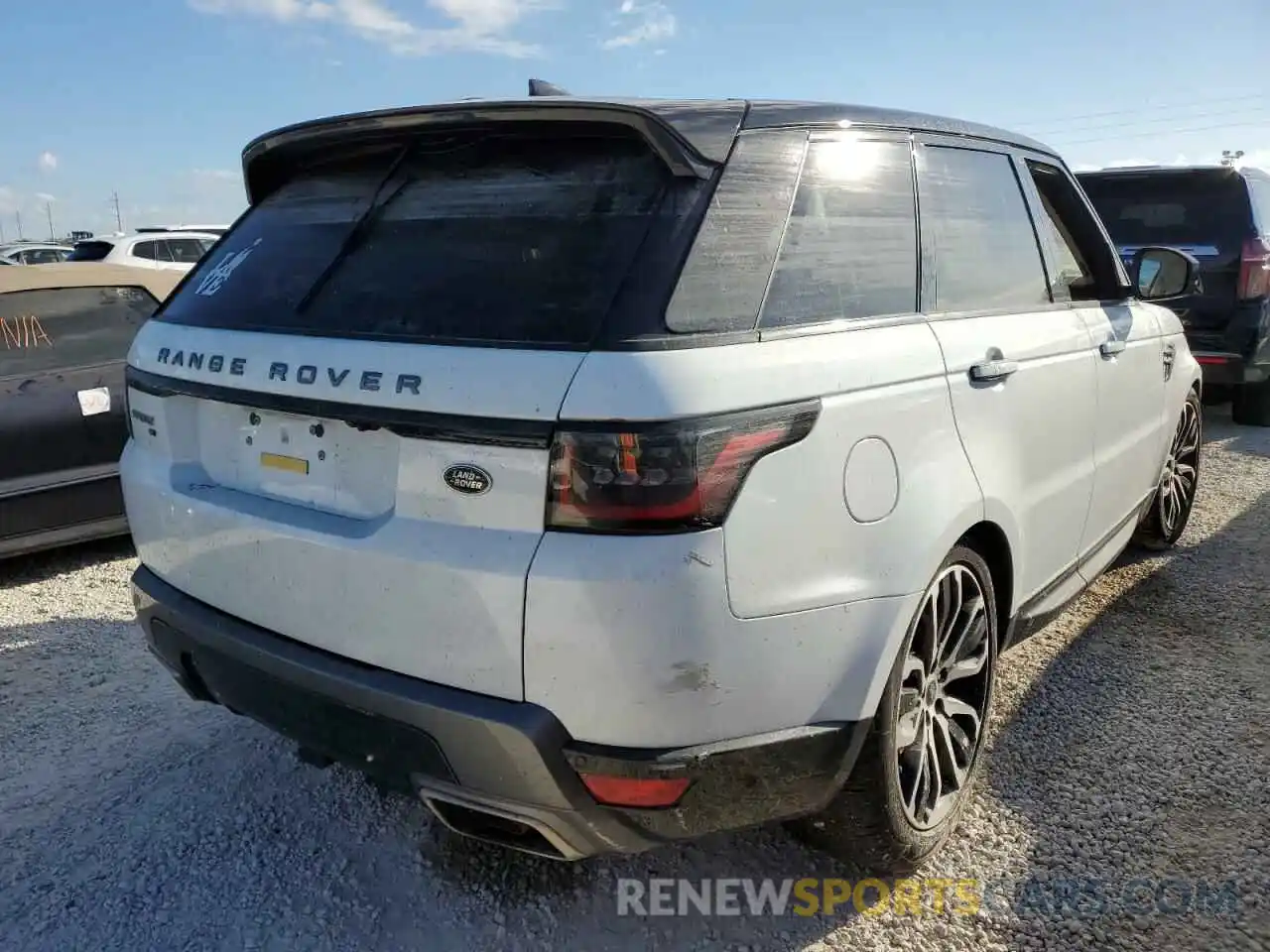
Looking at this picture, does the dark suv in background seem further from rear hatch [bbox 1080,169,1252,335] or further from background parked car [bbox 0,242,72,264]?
background parked car [bbox 0,242,72,264]

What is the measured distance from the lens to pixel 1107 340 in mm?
3318

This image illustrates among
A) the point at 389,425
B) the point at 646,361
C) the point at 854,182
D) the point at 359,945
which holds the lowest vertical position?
the point at 359,945

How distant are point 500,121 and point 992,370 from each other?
4.44 feet

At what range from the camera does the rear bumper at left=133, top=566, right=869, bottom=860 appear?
179cm

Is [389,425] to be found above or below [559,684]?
above

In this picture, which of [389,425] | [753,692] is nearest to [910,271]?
[753,692]

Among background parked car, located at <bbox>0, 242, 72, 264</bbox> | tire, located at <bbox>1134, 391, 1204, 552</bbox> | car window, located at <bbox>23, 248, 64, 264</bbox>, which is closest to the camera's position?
tire, located at <bbox>1134, 391, 1204, 552</bbox>

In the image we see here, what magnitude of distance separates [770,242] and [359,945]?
5.95 feet

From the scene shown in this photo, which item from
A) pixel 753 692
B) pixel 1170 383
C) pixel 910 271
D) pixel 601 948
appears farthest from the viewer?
pixel 1170 383

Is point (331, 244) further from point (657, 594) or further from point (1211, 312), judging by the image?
point (1211, 312)

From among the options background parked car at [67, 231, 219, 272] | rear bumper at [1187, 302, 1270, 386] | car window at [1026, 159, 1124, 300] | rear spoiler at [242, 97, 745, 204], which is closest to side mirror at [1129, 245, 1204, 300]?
car window at [1026, 159, 1124, 300]

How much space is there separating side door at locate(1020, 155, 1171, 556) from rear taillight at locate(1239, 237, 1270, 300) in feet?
13.0

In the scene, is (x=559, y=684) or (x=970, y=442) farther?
(x=970, y=442)

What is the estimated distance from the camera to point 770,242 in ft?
6.60
